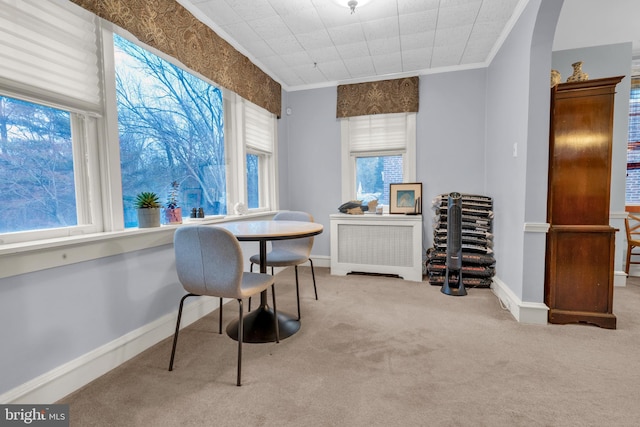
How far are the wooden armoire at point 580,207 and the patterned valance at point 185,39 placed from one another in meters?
2.97

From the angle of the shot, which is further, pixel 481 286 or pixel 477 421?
pixel 481 286

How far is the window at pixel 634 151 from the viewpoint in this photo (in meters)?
3.88

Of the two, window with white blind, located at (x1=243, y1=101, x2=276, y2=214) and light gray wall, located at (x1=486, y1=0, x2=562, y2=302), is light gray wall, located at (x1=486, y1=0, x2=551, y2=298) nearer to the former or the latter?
light gray wall, located at (x1=486, y1=0, x2=562, y2=302)

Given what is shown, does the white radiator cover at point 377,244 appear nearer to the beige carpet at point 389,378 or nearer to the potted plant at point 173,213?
the beige carpet at point 389,378

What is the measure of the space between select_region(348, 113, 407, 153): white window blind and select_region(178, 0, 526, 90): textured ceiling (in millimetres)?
584

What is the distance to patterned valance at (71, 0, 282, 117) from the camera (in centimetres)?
184

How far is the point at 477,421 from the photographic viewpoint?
4.46 ft

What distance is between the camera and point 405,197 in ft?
12.9

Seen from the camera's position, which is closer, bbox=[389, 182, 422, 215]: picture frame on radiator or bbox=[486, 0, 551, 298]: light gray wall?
bbox=[486, 0, 551, 298]: light gray wall

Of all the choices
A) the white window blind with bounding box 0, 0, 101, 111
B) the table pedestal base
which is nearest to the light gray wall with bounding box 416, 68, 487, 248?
the table pedestal base

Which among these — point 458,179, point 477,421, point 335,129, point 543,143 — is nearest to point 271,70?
point 335,129

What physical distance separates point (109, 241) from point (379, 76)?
3702mm

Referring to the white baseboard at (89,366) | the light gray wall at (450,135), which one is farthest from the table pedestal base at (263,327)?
the light gray wall at (450,135)

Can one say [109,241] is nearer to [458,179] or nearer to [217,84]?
[217,84]
